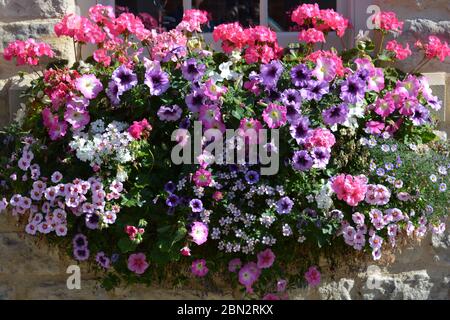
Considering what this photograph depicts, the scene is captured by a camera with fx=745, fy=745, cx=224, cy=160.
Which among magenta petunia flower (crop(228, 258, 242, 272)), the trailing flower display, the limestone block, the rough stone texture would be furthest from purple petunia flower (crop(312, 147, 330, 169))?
the limestone block

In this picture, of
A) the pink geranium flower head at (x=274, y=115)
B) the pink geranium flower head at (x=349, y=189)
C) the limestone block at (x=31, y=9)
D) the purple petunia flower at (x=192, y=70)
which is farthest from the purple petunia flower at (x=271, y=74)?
the limestone block at (x=31, y=9)

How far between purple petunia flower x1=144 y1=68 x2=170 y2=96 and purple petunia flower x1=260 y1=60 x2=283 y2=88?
0.40m

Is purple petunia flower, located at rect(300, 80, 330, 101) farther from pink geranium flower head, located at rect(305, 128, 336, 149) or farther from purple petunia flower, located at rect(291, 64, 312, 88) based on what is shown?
pink geranium flower head, located at rect(305, 128, 336, 149)

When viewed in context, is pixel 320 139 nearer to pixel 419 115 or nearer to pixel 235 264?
pixel 419 115

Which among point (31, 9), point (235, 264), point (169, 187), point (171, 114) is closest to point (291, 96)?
point (171, 114)

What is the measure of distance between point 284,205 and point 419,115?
724mm

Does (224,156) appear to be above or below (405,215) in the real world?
above

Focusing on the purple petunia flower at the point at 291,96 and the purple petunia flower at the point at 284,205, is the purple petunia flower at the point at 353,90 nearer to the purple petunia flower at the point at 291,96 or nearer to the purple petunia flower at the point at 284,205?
the purple petunia flower at the point at 291,96

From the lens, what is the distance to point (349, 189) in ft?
9.69

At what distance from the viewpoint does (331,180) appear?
305cm

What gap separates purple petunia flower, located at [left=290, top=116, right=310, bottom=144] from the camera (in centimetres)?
303
